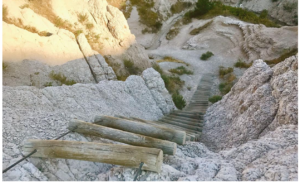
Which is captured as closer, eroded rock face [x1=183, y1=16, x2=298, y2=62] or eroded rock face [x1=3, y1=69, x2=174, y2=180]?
eroded rock face [x1=3, y1=69, x2=174, y2=180]

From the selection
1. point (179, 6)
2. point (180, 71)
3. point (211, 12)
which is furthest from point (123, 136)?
point (179, 6)

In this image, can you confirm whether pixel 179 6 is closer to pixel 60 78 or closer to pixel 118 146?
pixel 60 78

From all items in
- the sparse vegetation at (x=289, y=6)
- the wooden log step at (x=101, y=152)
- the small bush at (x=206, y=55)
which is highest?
the sparse vegetation at (x=289, y=6)

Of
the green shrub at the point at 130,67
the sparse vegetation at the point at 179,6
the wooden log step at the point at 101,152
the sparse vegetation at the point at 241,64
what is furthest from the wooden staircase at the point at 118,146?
the sparse vegetation at the point at 179,6

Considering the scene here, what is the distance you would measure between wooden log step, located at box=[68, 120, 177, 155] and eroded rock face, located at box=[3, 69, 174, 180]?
179 millimetres

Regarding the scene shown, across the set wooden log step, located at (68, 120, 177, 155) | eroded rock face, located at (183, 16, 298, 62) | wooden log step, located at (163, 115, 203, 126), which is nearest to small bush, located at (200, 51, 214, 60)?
eroded rock face, located at (183, 16, 298, 62)

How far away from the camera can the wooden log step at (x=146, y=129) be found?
4.34m

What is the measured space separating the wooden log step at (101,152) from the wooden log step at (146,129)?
121 cm

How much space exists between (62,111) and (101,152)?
2.94 meters

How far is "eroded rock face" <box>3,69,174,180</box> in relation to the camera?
334 cm

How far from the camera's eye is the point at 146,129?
14.9 feet

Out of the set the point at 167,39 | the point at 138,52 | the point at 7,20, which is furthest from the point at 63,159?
the point at 167,39

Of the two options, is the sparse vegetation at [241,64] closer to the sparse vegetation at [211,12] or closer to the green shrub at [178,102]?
the green shrub at [178,102]

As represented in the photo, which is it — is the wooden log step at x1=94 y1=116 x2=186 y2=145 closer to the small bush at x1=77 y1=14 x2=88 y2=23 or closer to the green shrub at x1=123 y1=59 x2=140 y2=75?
the green shrub at x1=123 y1=59 x2=140 y2=75
